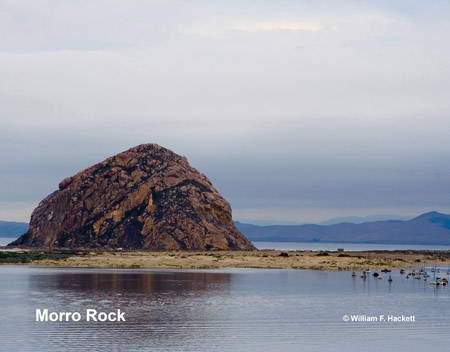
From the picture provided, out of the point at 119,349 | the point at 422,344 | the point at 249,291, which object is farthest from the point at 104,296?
the point at 422,344

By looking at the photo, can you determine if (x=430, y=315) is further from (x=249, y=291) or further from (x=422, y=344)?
(x=249, y=291)

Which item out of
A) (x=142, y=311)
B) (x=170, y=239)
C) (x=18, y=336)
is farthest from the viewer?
(x=170, y=239)

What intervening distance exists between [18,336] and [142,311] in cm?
1468

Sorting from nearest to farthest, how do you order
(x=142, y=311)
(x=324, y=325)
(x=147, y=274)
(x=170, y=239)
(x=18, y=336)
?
(x=18, y=336)
(x=324, y=325)
(x=142, y=311)
(x=147, y=274)
(x=170, y=239)

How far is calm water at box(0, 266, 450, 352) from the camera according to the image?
144 feet

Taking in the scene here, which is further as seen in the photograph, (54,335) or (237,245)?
(237,245)

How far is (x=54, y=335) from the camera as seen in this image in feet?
148

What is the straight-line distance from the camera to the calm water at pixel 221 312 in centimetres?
4381

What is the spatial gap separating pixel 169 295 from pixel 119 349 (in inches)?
1183

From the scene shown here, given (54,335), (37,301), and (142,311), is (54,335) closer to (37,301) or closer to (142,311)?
(142,311)

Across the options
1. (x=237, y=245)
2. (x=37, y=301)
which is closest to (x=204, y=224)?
(x=237, y=245)

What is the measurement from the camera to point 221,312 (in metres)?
58.3

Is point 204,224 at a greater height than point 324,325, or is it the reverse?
point 204,224

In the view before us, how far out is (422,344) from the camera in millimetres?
44719
